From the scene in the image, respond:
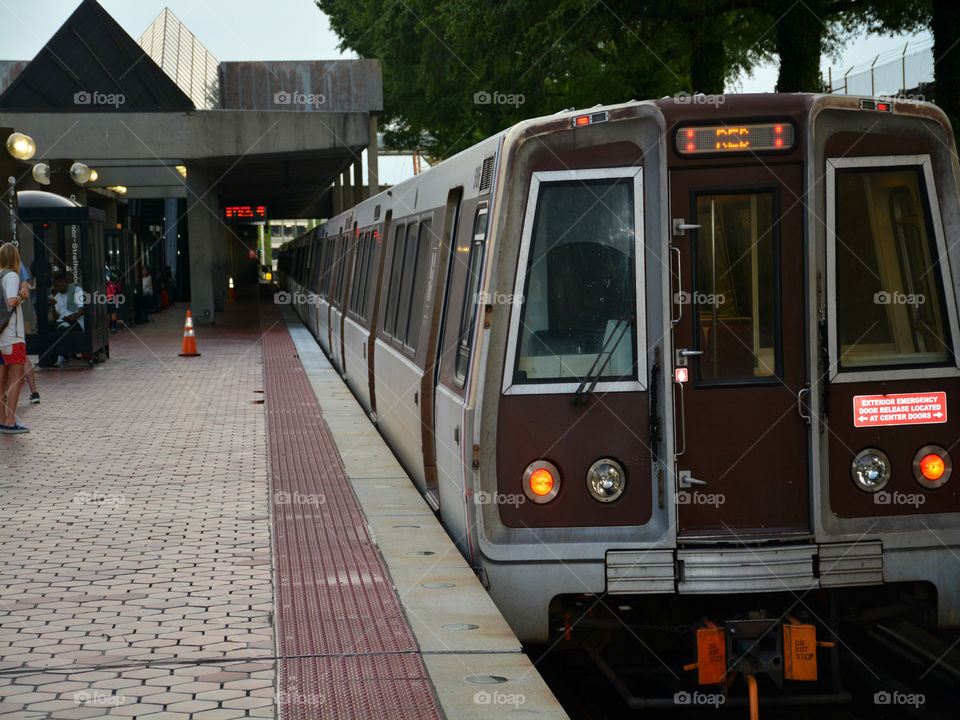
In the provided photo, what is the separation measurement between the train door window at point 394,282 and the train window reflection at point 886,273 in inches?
230

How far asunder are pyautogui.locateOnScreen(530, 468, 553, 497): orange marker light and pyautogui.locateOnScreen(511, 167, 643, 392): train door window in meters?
0.45

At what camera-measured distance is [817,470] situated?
19.2 feet

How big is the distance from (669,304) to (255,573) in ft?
9.42

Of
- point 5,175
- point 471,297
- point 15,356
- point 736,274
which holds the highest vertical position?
point 5,175

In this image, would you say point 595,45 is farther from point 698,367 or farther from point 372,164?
point 698,367

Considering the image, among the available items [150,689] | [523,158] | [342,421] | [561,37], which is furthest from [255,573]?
[561,37]

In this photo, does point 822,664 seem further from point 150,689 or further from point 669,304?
point 150,689

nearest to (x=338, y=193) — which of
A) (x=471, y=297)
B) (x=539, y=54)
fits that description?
(x=539, y=54)

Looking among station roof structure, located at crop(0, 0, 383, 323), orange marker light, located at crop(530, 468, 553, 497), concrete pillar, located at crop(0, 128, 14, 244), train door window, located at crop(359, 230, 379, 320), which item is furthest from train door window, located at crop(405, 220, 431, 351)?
station roof structure, located at crop(0, 0, 383, 323)

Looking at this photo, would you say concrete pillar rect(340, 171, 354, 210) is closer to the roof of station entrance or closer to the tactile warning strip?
the roof of station entrance

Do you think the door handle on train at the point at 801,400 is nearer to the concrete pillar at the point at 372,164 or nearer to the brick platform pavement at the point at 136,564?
the brick platform pavement at the point at 136,564

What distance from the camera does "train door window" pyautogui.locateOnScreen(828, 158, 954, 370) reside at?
5.93 meters

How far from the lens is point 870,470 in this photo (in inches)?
234

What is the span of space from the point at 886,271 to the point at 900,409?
711 mm
